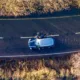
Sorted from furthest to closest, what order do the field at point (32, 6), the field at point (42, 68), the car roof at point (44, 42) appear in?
the field at point (32, 6) → the car roof at point (44, 42) → the field at point (42, 68)

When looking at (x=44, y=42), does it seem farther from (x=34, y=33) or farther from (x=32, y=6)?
(x=32, y=6)

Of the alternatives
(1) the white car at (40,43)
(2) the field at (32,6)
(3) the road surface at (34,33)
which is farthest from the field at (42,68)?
(2) the field at (32,6)

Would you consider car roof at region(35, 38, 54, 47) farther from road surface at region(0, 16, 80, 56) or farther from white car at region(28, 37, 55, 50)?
road surface at region(0, 16, 80, 56)

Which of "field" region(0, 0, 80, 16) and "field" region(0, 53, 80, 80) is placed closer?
"field" region(0, 53, 80, 80)

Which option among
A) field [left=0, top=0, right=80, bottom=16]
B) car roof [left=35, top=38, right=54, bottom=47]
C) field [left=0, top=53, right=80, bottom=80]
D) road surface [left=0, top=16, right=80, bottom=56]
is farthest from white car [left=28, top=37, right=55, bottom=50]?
field [left=0, top=0, right=80, bottom=16]

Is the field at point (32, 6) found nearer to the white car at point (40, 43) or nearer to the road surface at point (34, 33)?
the road surface at point (34, 33)

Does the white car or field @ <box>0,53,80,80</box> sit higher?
the white car

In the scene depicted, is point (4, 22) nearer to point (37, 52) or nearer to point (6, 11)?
point (6, 11)

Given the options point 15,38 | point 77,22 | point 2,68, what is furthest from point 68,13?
point 2,68
